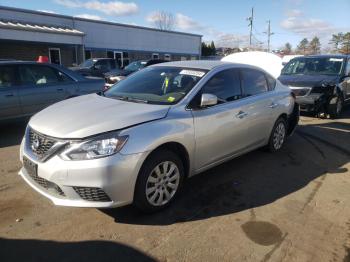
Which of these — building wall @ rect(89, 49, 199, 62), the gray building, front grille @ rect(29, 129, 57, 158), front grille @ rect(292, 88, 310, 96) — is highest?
the gray building

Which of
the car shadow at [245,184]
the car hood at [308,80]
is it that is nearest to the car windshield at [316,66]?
the car hood at [308,80]

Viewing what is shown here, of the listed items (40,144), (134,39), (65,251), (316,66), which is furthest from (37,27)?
(65,251)

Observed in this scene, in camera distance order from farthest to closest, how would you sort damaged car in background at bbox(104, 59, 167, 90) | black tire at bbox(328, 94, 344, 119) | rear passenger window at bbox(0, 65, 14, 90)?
damaged car in background at bbox(104, 59, 167, 90) < black tire at bbox(328, 94, 344, 119) < rear passenger window at bbox(0, 65, 14, 90)

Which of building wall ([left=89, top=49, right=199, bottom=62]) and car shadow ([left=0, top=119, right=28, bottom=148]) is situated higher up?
building wall ([left=89, top=49, right=199, bottom=62])

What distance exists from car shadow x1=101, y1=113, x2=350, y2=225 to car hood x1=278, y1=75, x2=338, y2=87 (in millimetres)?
3211

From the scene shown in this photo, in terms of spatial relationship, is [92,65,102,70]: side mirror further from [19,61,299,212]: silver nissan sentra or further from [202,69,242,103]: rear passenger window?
[202,69,242,103]: rear passenger window

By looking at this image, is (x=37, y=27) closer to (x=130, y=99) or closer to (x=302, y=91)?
(x=302, y=91)

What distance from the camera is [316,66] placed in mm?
10555

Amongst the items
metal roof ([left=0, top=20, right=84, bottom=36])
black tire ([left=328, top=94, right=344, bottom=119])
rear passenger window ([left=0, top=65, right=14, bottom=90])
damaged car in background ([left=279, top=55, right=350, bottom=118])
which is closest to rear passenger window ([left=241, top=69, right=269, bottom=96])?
damaged car in background ([left=279, top=55, right=350, bottom=118])

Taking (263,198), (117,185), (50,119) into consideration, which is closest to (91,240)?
(117,185)

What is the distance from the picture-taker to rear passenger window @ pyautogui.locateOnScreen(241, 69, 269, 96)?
17.0 feet

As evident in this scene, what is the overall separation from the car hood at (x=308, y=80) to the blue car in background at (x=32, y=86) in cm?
566

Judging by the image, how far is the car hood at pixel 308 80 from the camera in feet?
31.2

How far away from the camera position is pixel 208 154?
433cm
